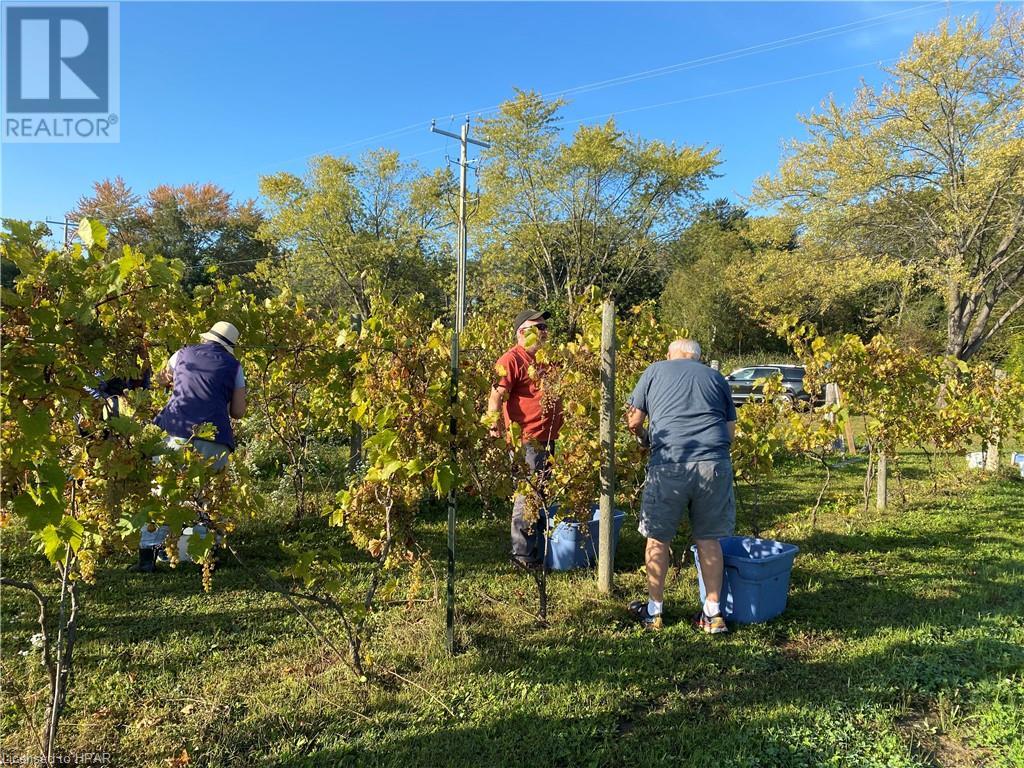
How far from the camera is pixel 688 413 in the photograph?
308cm

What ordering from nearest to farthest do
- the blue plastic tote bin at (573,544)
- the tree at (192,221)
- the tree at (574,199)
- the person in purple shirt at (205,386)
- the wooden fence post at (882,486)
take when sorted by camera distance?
the person in purple shirt at (205,386)
the blue plastic tote bin at (573,544)
the wooden fence post at (882,486)
the tree at (574,199)
the tree at (192,221)

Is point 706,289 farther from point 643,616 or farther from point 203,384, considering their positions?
point 203,384

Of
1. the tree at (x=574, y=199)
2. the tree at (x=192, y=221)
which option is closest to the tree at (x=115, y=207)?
the tree at (x=192, y=221)

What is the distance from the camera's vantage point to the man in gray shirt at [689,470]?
306 cm

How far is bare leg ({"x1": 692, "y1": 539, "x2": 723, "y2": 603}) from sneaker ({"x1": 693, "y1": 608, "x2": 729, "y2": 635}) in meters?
0.09

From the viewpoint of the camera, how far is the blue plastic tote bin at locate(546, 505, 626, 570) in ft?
13.0

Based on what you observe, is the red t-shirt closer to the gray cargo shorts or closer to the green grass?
the gray cargo shorts

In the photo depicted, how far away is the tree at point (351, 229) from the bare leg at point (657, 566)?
2311 centimetres

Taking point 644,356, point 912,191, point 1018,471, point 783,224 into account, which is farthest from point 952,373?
point 783,224

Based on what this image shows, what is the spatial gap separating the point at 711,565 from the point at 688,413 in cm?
80

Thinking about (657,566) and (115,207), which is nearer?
(657,566)

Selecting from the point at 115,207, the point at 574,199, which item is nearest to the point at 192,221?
the point at 115,207

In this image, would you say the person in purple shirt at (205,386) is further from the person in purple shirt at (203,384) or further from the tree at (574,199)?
the tree at (574,199)

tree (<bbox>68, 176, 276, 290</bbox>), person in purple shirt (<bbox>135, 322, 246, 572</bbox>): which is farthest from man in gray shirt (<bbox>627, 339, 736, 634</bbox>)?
tree (<bbox>68, 176, 276, 290</bbox>)
